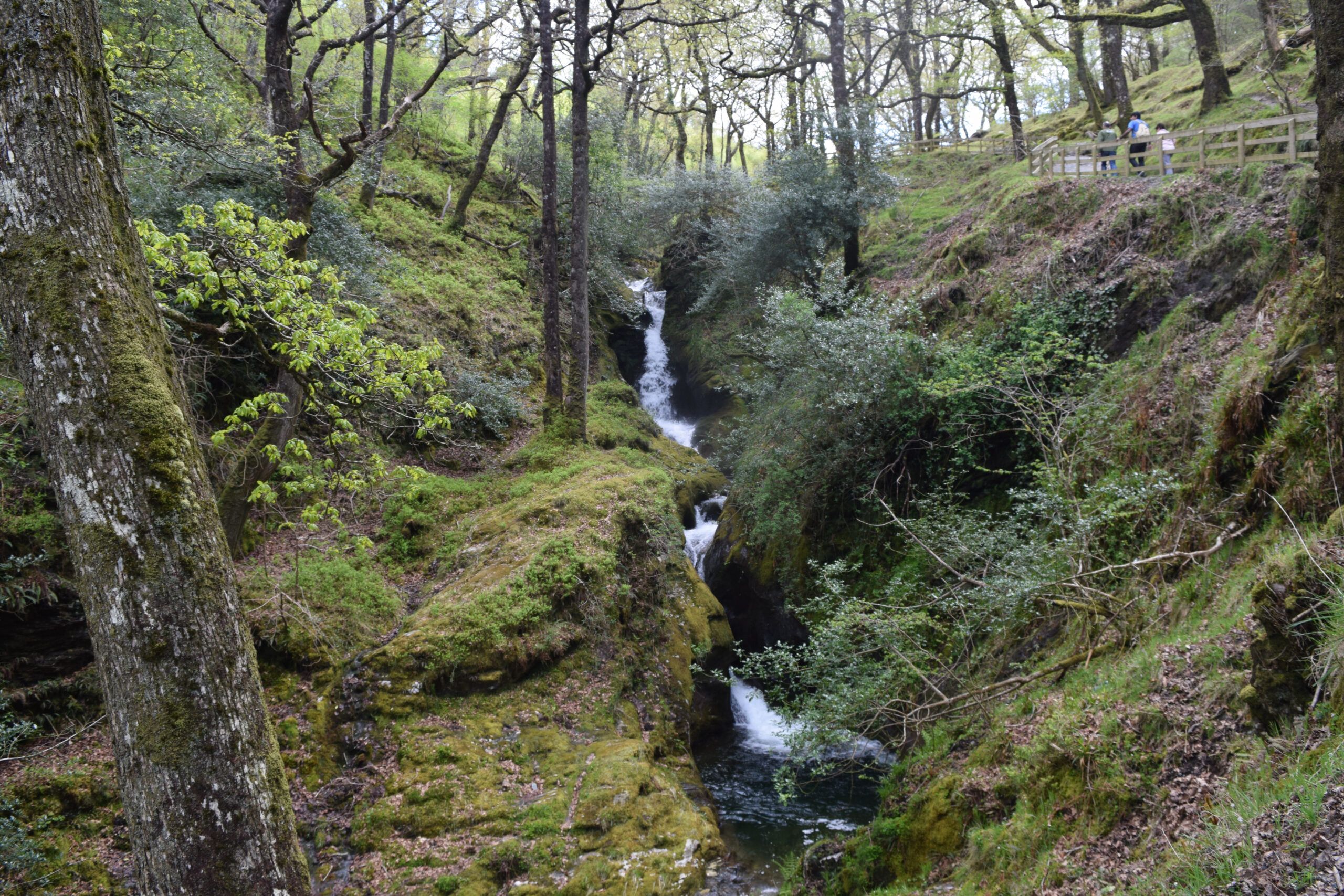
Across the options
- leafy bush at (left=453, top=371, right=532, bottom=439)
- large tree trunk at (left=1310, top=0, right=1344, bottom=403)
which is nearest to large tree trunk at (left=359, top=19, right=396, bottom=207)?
leafy bush at (left=453, top=371, right=532, bottom=439)

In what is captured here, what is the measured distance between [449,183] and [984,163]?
17829mm

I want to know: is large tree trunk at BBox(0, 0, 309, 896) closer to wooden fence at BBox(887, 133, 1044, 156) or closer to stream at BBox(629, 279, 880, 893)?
stream at BBox(629, 279, 880, 893)

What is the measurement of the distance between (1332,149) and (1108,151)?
15.3 m

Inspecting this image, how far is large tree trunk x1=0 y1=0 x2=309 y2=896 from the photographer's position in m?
3.48

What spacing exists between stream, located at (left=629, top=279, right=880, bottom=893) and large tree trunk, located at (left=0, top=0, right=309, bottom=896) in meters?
5.24

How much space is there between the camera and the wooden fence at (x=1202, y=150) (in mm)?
10258

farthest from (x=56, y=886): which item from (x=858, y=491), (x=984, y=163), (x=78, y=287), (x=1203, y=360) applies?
(x=984, y=163)

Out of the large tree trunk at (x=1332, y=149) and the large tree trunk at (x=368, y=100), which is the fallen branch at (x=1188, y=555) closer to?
A: the large tree trunk at (x=1332, y=149)

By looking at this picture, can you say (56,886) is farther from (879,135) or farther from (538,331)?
(879,135)

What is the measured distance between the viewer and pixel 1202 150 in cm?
1150

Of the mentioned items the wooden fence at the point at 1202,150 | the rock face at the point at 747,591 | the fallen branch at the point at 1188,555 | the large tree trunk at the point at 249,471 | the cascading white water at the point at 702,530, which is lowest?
the rock face at the point at 747,591

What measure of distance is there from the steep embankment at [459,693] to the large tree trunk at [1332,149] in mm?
6412

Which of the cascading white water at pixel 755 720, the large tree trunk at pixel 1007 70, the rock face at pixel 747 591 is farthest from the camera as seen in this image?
the large tree trunk at pixel 1007 70

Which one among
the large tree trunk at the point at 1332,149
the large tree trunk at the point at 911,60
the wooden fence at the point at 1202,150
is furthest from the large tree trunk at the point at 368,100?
the large tree trunk at the point at 911,60
